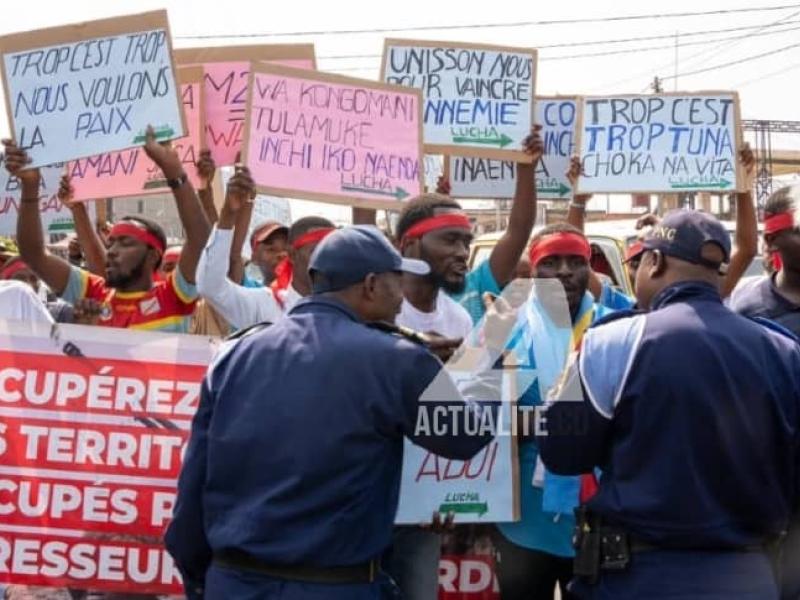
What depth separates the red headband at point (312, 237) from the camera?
5.23 meters

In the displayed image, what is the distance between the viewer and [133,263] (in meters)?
5.63

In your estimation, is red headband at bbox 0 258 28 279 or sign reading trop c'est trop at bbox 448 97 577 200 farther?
sign reading trop c'est trop at bbox 448 97 577 200

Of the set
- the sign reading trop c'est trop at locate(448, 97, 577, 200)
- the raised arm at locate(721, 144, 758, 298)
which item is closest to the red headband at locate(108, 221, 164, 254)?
the sign reading trop c'est trop at locate(448, 97, 577, 200)

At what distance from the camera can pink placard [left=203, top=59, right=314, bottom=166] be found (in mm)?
6262

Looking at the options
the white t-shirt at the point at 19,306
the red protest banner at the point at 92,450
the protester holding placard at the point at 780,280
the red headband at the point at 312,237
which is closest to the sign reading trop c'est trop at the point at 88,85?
the white t-shirt at the point at 19,306

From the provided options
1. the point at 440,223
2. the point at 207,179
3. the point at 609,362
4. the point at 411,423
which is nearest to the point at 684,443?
the point at 609,362

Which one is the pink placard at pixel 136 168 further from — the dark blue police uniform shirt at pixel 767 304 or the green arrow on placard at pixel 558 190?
the dark blue police uniform shirt at pixel 767 304

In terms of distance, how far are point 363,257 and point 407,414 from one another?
1.62ft

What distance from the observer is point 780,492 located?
3.74 m

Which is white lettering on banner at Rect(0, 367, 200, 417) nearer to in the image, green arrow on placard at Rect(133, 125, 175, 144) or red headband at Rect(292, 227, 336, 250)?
red headband at Rect(292, 227, 336, 250)

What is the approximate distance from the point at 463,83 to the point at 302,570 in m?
3.74

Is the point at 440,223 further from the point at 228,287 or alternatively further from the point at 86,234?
the point at 86,234

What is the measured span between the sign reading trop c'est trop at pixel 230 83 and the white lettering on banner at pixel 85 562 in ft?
6.64

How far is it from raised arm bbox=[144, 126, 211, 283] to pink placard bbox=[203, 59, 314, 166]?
32.3 inches
